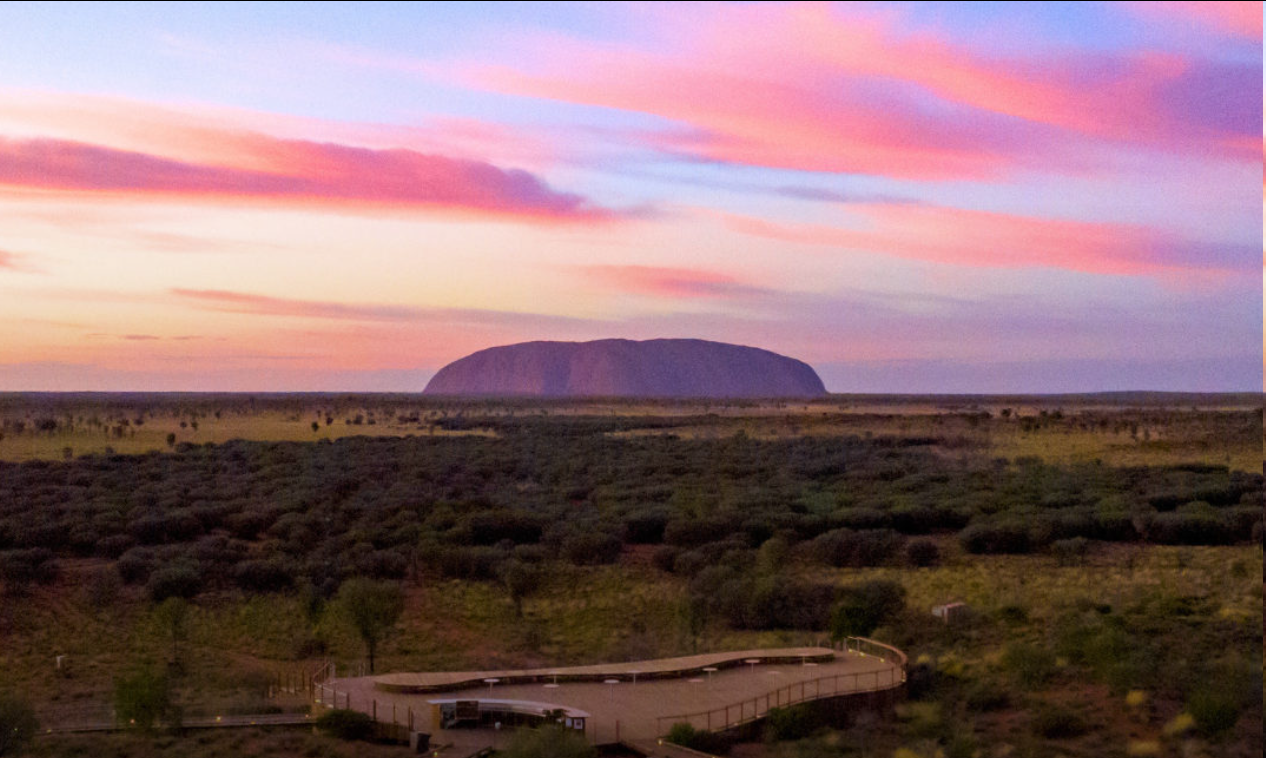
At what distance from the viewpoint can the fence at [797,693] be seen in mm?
16750

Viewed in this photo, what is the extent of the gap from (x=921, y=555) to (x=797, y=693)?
1448cm

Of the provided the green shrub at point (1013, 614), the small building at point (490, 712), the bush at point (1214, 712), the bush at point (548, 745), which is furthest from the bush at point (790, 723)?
the green shrub at point (1013, 614)

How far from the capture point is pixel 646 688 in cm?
1853

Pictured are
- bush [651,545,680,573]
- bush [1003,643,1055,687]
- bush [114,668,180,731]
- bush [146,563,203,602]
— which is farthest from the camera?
bush [651,545,680,573]

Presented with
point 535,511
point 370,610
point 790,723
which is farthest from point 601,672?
point 535,511

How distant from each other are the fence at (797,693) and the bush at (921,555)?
1085 centimetres

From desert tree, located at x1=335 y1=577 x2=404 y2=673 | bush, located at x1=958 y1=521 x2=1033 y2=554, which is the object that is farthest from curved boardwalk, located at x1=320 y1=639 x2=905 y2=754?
bush, located at x1=958 y1=521 x2=1033 y2=554

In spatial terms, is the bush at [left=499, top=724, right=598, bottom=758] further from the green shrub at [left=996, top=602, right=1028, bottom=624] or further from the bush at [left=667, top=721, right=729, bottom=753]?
the green shrub at [left=996, top=602, right=1028, bottom=624]

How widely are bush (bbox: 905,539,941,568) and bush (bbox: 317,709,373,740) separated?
18311mm

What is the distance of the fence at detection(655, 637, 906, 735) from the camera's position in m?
16.8

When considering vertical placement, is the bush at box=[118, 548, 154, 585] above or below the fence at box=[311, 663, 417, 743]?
above

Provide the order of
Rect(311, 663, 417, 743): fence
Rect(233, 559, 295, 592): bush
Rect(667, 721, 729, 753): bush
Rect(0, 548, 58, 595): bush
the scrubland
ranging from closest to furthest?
Rect(667, 721, 729, 753): bush → Rect(311, 663, 417, 743): fence → the scrubland → Rect(0, 548, 58, 595): bush → Rect(233, 559, 295, 592): bush

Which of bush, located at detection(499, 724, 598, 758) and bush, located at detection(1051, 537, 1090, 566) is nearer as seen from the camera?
bush, located at detection(499, 724, 598, 758)

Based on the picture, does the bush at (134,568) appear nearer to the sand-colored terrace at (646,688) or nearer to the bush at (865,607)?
the sand-colored terrace at (646,688)
